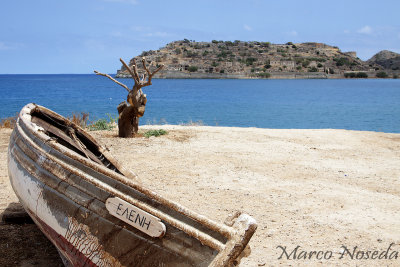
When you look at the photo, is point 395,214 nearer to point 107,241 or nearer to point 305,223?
point 305,223

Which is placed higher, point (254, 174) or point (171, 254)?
point (171, 254)

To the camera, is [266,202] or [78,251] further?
[266,202]

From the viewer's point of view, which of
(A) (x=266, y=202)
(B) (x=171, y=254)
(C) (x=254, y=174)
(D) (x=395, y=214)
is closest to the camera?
(B) (x=171, y=254)

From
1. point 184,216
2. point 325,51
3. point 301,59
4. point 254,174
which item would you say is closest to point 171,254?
point 184,216

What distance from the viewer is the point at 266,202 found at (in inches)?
244

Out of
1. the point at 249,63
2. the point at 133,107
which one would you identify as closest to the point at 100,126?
the point at 133,107

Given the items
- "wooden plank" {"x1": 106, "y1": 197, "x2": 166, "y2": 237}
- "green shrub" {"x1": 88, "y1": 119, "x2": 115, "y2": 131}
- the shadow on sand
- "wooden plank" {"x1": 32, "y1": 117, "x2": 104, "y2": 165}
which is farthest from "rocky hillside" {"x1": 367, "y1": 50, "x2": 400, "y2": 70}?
"wooden plank" {"x1": 106, "y1": 197, "x2": 166, "y2": 237}

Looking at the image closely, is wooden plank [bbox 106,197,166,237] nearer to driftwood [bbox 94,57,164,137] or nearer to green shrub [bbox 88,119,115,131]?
driftwood [bbox 94,57,164,137]

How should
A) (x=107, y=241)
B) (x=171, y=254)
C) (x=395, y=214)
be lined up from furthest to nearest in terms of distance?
1. (x=395, y=214)
2. (x=107, y=241)
3. (x=171, y=254)

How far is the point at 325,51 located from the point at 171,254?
5291 inches

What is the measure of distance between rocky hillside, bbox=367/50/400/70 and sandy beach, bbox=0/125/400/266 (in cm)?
12364

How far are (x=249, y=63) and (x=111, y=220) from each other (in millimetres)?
110397

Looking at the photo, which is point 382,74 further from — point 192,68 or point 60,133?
point 60,133

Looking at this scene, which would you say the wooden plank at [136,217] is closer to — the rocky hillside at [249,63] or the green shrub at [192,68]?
the rocky hillside at [249,63]
